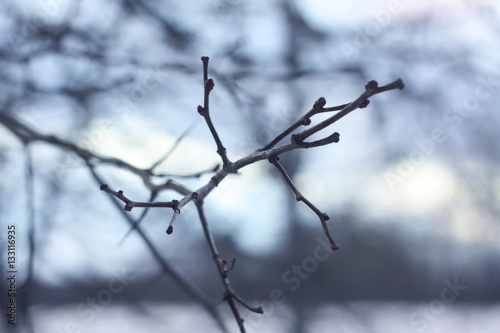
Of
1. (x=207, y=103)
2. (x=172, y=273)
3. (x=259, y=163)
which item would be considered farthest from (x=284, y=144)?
(x=259, y=163)

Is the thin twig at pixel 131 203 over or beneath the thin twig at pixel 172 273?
beneath

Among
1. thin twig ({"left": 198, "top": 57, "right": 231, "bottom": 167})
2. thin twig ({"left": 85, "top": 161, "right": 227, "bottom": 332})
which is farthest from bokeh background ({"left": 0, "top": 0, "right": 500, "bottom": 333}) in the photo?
thin twig ({"left": 198, "top": 57, "right": 231, "bottom": 167})

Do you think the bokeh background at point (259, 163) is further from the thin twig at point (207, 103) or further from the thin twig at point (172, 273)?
the thin twig at point (207, 103)

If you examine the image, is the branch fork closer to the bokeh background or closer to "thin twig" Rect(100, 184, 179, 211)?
"thin twig" Rect(100, 184, 179, 211)

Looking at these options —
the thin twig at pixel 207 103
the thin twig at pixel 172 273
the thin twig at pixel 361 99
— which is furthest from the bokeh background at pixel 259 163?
the thin twig at pixel 361 99

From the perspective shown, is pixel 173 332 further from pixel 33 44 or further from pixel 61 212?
pixel 33 44

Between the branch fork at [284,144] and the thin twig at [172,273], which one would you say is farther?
the thin twig at [172,273]

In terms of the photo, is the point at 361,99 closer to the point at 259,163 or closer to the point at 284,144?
the point at 284,144

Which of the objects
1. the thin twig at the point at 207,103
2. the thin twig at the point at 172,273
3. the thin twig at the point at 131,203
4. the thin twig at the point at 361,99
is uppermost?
the thin twig at the point at 172,273

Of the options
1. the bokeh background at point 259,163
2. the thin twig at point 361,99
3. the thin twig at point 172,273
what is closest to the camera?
the thin twig at point 361,99
